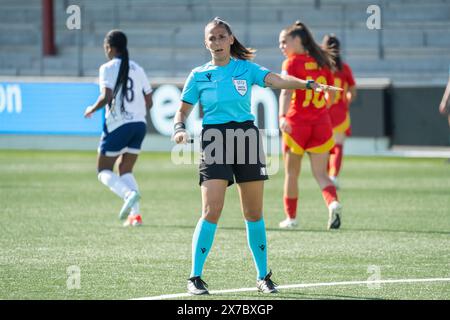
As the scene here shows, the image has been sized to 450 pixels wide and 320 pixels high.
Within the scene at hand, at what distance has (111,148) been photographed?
41.4 feet

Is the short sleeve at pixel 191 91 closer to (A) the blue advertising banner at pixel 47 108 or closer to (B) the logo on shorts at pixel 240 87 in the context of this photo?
(B) the logo on shorts at pixel 240 87

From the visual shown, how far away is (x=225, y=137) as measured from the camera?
318 inches

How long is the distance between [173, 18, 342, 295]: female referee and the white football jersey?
4.38 metres

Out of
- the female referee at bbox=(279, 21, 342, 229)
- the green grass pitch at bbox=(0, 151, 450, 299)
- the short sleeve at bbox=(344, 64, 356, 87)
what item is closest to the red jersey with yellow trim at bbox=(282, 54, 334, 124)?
the female referee at bbox=(279, 21, 342, 229)

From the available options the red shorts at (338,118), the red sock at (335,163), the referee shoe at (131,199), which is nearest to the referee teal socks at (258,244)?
the referee shoe at (131,199)

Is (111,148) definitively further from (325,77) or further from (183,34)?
(183,34)

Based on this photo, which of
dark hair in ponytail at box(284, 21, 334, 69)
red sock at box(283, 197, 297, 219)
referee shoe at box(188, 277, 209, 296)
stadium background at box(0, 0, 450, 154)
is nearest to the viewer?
referee shoe at box(188, 277, 209, 296)

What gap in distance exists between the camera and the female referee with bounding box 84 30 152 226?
12500 millimetres

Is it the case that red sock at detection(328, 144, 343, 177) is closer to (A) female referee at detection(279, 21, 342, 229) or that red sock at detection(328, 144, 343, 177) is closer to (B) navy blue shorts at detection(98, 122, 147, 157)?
(A) female referee at detection(279, 21, 342, 229)

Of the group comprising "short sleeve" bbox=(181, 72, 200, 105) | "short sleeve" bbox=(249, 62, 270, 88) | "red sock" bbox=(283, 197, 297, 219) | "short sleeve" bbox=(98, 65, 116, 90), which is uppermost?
"short sleeve" bbox=(98, 65, 116, 90)

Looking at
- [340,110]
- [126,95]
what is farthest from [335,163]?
[126,95]

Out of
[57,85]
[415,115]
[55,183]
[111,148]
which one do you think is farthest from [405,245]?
[57,85]

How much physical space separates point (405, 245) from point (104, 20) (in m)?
21.6

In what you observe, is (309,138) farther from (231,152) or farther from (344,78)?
(231,152)
